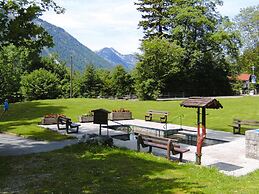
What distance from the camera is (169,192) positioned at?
7.98 meters

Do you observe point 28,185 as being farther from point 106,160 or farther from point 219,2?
point 219,2

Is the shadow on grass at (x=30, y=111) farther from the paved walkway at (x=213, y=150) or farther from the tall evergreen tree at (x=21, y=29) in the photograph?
the tall evergreen tree at (x=21, y=29)

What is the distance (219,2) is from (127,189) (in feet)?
173

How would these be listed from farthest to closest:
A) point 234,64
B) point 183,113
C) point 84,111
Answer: point 234,64, point 84,111, point 183,113

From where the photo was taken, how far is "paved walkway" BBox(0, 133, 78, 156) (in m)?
13.9

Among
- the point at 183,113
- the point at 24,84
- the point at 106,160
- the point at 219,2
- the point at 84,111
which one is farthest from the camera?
the point at 219,2

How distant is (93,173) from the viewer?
9.94 m

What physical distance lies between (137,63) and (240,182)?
40971 mm

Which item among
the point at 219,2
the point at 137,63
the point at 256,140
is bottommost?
the point at 256,140

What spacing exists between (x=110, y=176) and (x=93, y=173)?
63 centimetres

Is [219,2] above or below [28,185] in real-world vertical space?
above

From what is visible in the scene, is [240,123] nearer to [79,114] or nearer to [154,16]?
[79,114]

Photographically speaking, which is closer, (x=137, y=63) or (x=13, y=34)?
(x=13, y=34)

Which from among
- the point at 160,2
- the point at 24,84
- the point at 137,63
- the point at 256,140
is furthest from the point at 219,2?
the point at 256,140
